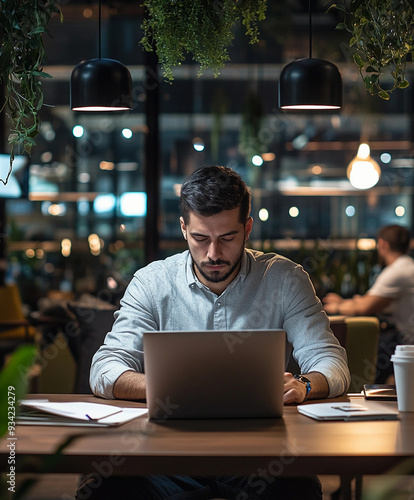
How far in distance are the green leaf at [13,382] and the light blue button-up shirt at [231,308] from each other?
1623mm

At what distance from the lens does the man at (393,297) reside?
5.29 metres

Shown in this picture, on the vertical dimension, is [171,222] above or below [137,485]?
above

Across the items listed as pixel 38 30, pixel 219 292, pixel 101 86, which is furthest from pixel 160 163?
pixel 38 30

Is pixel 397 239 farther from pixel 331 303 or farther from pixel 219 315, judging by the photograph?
pixel 219 315

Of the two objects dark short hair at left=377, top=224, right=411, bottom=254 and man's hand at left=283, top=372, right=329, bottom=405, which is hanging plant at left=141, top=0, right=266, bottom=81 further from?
dark short hair at left=377, top=224, right=411, bottom=254

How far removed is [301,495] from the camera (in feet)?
6.30

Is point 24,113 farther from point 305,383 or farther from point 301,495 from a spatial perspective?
point 301,495

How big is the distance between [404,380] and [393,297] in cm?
350

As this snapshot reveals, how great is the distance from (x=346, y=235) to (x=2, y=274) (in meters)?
3.21

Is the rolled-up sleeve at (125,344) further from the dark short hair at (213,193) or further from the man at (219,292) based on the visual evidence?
the dark short hair at (213,193)

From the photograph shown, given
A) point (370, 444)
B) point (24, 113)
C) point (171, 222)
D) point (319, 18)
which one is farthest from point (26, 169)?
point (370, 444)

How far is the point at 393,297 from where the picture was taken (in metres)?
5.32

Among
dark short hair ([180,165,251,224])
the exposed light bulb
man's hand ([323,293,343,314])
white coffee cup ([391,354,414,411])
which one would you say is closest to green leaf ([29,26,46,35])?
dark short hair ([180,165,251,224])

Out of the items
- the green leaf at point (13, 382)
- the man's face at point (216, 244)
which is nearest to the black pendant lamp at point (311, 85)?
the man's face at point (216, 244)
